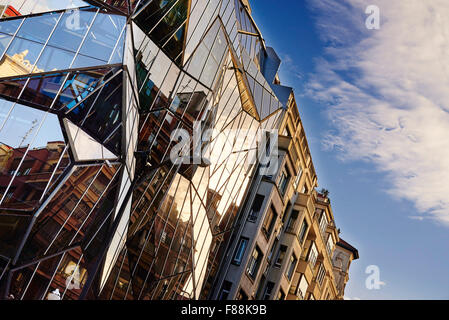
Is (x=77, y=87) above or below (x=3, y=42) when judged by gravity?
above

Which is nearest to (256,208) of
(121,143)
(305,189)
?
(305,189)

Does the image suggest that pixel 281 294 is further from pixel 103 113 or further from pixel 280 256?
pixel 103 113

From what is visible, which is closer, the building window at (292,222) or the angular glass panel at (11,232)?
the angular glass panel at (11,232)

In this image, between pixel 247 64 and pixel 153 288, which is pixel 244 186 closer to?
pixel 247 64

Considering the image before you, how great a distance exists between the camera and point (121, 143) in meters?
20.4

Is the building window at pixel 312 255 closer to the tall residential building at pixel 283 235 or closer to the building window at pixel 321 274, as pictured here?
the tall residential building at pixel 283 235

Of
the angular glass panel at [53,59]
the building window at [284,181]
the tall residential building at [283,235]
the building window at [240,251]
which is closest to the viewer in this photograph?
the angular glass panel at [53,59]

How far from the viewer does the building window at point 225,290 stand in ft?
94.6

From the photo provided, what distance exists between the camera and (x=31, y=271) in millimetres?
16578

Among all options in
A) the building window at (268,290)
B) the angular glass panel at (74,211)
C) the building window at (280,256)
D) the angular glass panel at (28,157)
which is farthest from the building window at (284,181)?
the angular glass panel at (28,157)

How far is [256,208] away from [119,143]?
13.4m

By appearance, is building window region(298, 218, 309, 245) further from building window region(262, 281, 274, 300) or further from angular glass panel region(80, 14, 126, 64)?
angular glass panel region(80, 14, 126, 64)

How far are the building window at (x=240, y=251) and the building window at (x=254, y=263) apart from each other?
3.47 ft

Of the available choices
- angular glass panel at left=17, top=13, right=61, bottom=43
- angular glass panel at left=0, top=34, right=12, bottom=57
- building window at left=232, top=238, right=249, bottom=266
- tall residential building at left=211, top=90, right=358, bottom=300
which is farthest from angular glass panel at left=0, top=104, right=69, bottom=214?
building window at left=232, top=238, right=249, bottom=266
